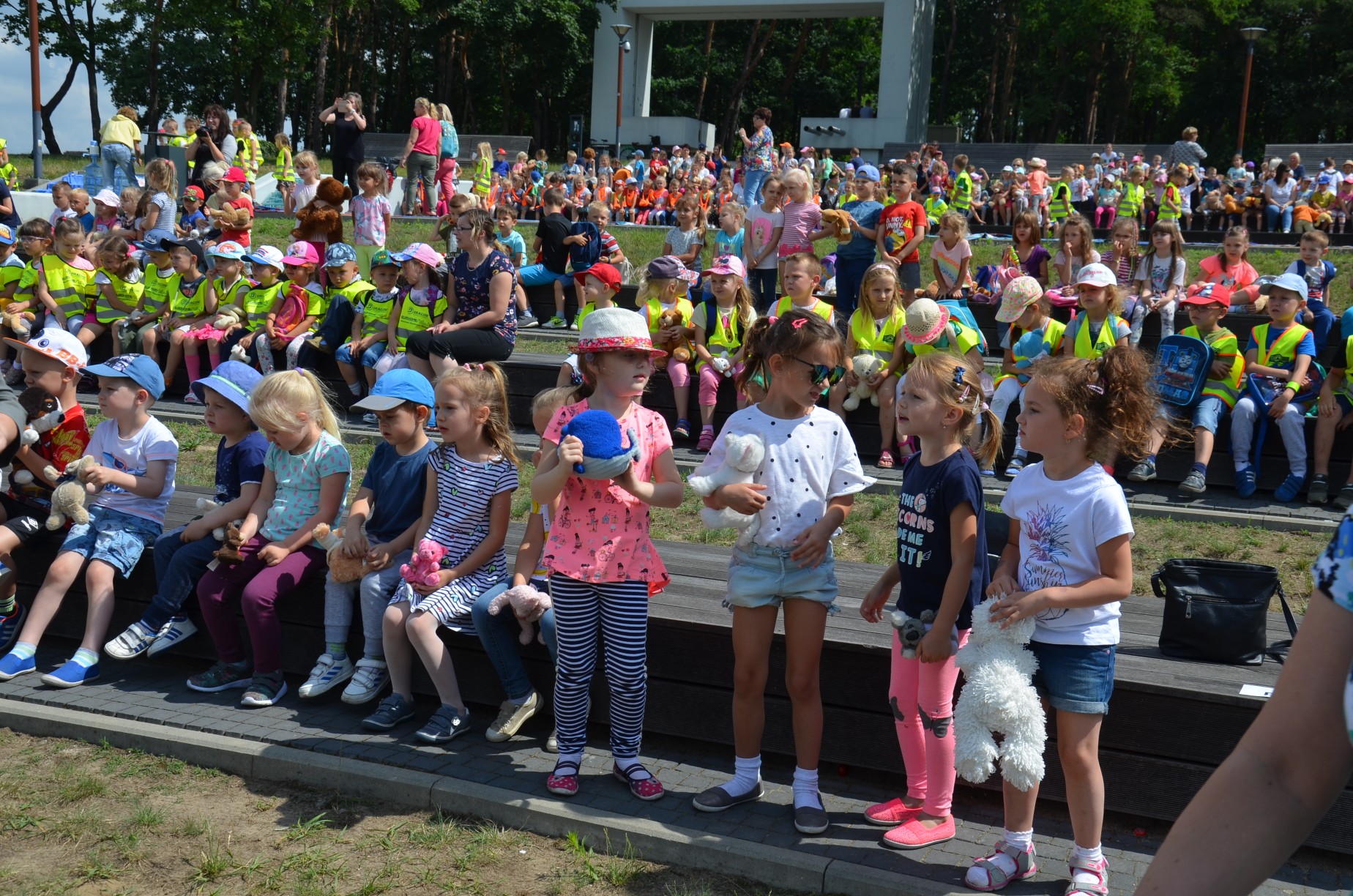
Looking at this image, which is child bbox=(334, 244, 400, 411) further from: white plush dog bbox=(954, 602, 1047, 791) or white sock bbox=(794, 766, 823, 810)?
white plush dog bbox=(954, 602, 1047, 791)

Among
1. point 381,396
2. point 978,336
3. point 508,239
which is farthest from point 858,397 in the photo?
point 508,239

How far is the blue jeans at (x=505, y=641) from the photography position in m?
4.32

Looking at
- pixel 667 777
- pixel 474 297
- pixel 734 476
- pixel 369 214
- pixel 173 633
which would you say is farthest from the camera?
pixel 369 214

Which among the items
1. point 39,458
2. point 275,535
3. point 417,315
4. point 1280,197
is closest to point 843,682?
point 275,535

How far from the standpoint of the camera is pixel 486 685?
4.61m

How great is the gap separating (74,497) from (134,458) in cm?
32

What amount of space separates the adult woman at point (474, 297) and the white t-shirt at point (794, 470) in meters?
5.39

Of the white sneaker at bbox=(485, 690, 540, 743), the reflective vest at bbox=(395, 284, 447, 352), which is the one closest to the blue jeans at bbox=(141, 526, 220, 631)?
the white sneaker at bbox=(485, 690, 540, 743)

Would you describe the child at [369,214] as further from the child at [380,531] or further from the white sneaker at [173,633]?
the child at [380,531]

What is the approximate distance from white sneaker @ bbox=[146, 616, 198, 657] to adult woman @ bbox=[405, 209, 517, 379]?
157 inches

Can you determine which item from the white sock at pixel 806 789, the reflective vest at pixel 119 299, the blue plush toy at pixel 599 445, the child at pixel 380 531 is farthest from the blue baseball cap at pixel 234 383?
the reflective vest at pixel 119 299

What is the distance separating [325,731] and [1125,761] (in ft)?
9.75

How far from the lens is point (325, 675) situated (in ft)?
15.5

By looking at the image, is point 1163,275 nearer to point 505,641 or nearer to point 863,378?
point 863,378
